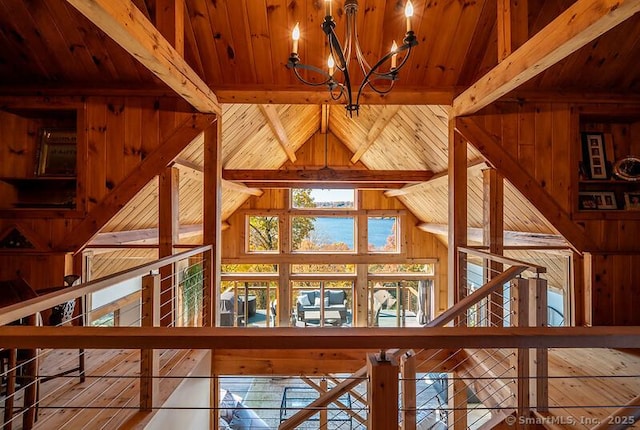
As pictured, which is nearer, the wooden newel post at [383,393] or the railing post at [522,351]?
the wooden newel post at [383,393]

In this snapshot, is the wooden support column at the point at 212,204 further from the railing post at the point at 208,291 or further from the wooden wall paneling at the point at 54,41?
the wooden wall paneling at the point at 54,41

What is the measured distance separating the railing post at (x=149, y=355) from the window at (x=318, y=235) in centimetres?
597

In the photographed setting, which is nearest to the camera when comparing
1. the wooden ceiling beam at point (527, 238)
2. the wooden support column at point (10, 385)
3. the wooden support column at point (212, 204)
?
the wooden support column at point (10, 385)

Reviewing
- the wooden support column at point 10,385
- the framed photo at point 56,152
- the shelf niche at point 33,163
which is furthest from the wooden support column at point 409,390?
the framed photo at point 56,152

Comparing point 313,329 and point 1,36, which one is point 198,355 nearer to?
point 313,329

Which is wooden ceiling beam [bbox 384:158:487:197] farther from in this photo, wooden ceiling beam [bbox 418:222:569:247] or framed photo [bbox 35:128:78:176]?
framed photo [bbox 35:128:78:176]

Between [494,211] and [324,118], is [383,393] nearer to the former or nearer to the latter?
[494,211]

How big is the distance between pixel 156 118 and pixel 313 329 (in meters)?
2.67

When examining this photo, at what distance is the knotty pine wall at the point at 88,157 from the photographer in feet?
9.71

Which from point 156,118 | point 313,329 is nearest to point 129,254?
point 156,118

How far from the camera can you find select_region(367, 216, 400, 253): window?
8062 mm

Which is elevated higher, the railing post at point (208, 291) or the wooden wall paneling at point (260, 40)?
the wooden wall paneling at point (260, 40)

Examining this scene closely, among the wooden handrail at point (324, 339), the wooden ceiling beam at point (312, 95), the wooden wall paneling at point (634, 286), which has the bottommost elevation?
the wooden wall paneling at point (634, 286)

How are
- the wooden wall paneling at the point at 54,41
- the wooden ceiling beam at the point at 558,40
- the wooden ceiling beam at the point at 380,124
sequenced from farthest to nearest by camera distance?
1. the wooden ceiling beam at the point at 380,124
2. the wooden wall paneling at the point at 54,41
3. the wooden ceiling beam at the point at 558,40
